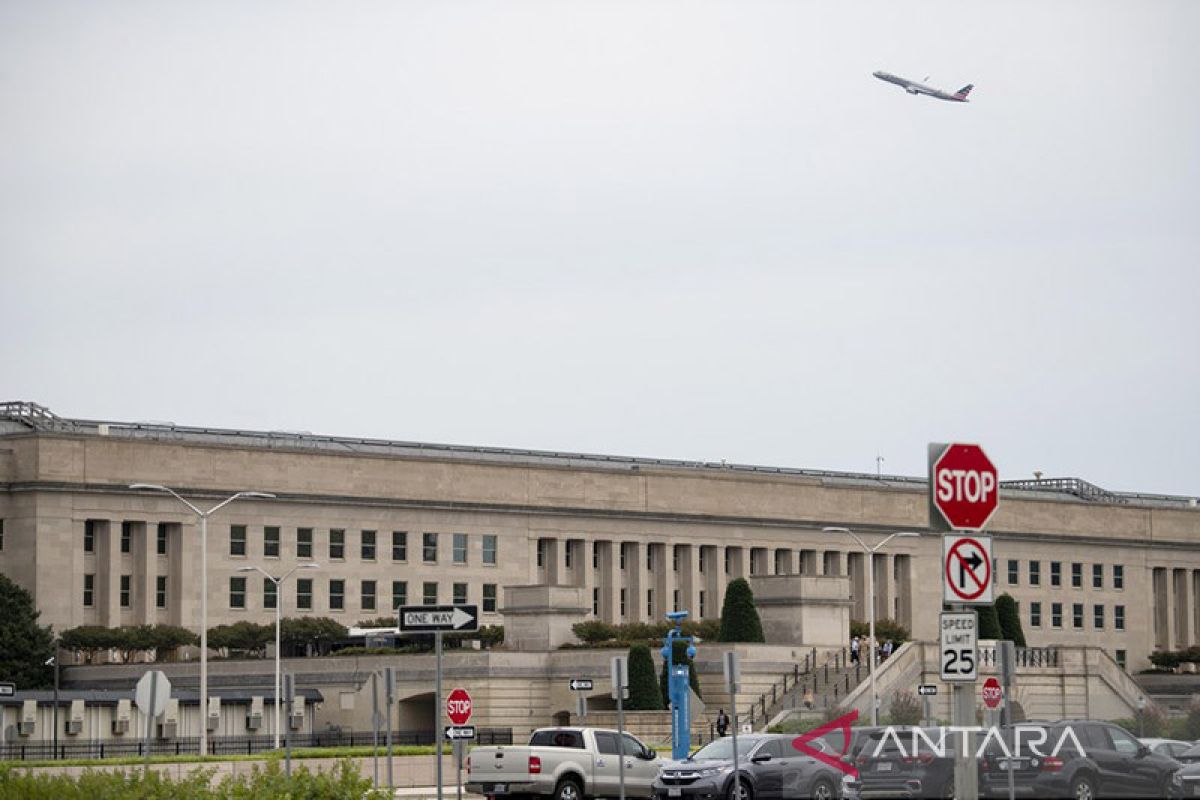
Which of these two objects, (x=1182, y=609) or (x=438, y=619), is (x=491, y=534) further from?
(x=438, y=619)

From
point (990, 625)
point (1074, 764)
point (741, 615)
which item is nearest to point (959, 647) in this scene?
point (1074, 764)

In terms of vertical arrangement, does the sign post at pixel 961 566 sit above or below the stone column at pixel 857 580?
below

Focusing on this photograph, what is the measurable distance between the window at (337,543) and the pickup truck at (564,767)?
62757mm

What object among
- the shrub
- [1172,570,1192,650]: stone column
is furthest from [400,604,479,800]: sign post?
[1172,570,1192,650]: stone column

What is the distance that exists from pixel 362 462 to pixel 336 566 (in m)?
5.56

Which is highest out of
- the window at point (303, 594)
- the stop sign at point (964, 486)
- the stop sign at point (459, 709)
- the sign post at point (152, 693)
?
the window at point (303, 594)

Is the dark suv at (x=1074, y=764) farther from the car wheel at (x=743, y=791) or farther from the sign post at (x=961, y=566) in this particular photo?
the sign post at (x=961, y=566)

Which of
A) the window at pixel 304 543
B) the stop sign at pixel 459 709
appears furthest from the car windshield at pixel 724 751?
the window at pixel 304 543

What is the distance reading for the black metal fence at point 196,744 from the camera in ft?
231

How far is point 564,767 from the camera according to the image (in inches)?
1863

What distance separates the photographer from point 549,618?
8700cm

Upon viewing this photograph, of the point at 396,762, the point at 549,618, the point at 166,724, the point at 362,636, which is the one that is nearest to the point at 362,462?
the point at 362,636

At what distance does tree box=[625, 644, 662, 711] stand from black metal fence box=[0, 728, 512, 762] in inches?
182

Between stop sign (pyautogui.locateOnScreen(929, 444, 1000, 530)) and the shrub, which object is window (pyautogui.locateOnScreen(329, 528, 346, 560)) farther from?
stop sign (pyautogui.locateOnScreen(929, 444, 1000, 530))
